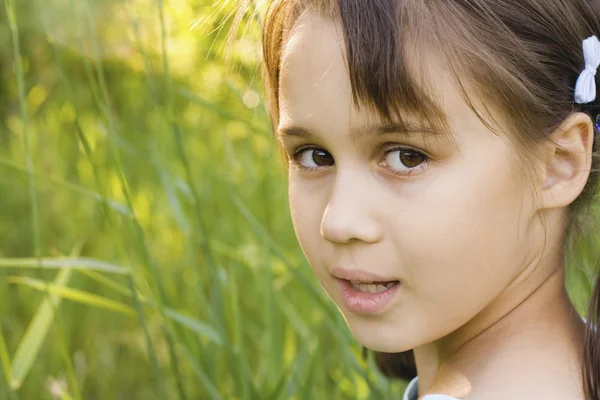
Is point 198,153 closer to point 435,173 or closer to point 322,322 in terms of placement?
point 322,322

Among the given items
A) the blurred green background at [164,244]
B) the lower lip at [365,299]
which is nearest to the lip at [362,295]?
the lower lip at [365,299]

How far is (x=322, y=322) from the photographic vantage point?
215cm

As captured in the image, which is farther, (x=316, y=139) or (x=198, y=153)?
(x=198, y=153)

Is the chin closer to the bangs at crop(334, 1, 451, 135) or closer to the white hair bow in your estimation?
the bangs at crop(334, 1, 451, 135)

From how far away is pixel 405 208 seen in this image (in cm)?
110

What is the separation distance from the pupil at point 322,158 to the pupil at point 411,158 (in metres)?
0.11

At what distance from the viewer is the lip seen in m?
1.13

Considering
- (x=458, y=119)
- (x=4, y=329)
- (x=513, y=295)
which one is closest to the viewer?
(x=458, y=119)

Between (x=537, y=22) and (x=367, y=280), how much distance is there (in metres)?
0.37

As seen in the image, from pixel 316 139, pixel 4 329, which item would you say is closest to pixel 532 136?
pixel 316 139

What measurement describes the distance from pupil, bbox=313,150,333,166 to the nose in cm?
7

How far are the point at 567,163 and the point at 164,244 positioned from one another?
5.07 feet

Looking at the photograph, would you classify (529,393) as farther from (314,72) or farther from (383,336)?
(314,72)

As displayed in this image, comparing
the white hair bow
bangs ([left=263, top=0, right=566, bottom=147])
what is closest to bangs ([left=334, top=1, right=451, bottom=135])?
bangs ([left=263, top=0, right=566, bottom=147])
